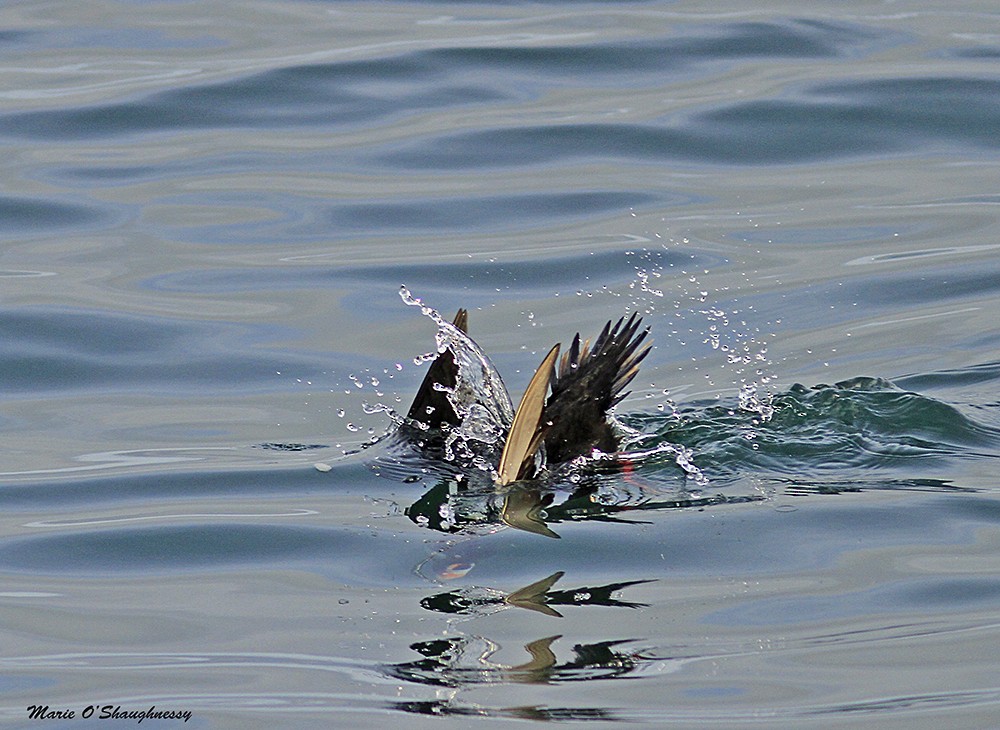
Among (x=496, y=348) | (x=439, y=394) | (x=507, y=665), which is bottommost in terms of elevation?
(x=507, y=665)

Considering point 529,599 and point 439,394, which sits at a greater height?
point 439,394

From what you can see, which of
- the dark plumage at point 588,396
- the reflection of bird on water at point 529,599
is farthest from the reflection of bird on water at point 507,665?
the dark plumage at point 588,396

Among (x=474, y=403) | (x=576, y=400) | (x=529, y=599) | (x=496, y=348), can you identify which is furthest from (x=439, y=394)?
(x=496, y=348)

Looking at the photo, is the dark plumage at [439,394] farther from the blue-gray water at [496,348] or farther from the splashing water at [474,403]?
the blue-gray water at [496,348]

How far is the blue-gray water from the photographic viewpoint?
4.01 meters

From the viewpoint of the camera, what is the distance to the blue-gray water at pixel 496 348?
4.01 meters

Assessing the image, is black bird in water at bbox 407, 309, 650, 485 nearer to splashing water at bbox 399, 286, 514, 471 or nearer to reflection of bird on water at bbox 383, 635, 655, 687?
splashing water at bbox 399, 286, 514, 471

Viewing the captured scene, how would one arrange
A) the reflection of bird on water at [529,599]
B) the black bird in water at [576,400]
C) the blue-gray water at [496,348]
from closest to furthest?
the blue-gray water at [496,348]
the reflection of bird on water at [529,599]
the black bird in water at [576,400]

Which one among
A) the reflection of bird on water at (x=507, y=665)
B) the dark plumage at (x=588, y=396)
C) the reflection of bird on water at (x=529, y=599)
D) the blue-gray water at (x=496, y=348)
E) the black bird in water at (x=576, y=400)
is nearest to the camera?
the reflection of bird on water at (x=507, y=665)

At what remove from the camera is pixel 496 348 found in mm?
7301

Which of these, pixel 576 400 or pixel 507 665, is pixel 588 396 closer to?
pixel 576 400

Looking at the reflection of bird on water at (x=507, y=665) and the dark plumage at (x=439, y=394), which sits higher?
the dark plumage at (x=439, y=394)

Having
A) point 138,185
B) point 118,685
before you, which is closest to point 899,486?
point 118,685

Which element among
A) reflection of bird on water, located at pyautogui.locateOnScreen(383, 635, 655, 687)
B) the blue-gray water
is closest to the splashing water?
the blue-gray water
